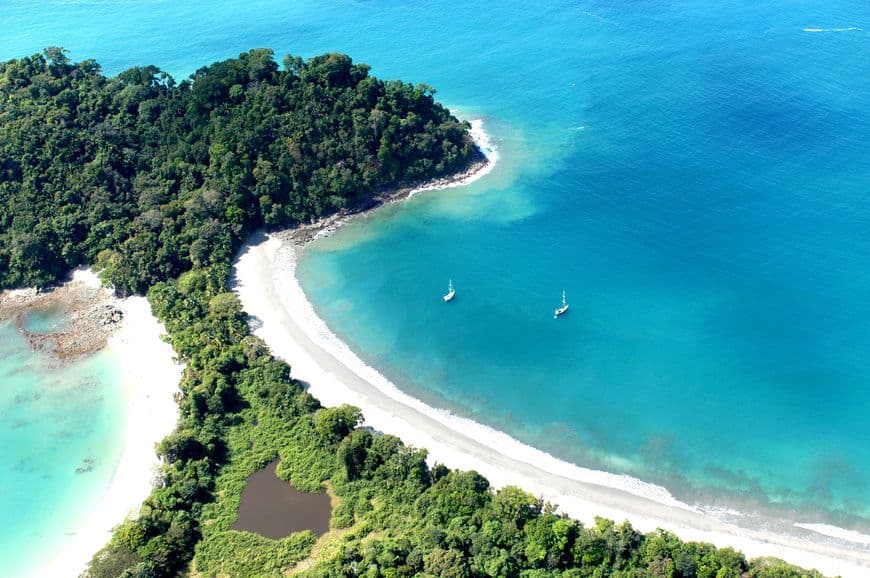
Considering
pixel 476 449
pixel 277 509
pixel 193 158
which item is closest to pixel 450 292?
pixel 476 449

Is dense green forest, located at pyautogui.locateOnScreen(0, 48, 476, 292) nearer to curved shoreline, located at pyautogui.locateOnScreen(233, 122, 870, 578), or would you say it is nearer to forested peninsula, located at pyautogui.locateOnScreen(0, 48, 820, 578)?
forested peninsula, located at pyautogui.locateOnScreen(0, 48, 820, 578)

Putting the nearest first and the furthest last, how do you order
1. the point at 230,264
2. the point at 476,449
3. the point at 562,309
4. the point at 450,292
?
the point at 476,449 → the point at 562,309 → the point at 450,292 → the point at 230,264

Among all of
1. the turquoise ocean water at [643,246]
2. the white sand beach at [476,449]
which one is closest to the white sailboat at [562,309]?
the turquoise ocean water at [643,246]

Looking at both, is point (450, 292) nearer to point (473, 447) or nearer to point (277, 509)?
point (473, 447)

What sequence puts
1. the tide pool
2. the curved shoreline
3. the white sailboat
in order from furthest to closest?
the white sailboat → the tide pool → the curved shoreline

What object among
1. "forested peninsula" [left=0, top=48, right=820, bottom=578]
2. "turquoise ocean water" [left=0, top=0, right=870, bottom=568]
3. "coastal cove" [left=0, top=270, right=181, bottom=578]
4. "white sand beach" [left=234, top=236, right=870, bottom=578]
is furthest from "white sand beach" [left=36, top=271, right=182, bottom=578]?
"turquoise ocean water" [left=0, top=0, right=870, bottom=568]

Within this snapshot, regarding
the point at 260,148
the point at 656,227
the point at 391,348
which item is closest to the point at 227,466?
the point at 391,348

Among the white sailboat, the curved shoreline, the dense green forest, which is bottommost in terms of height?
the curved shoreline
